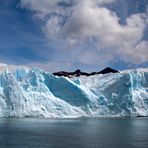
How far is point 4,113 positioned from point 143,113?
3506 cm

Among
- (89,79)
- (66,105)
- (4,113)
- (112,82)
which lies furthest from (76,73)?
(4,113)

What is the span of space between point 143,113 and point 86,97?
52.6 ft

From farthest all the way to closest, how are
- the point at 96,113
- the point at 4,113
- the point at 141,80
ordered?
the point at 141,80
the point at 96,113
the point at 4,113

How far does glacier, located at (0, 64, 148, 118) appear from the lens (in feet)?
236

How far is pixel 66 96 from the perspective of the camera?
81.4 metres

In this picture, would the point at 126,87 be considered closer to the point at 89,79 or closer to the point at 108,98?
the point at 108,98

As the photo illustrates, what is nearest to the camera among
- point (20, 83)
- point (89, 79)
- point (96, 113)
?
point (20, 83)

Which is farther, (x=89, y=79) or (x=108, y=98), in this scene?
(x=89, y=79)

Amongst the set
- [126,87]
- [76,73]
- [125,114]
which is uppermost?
[76,73]

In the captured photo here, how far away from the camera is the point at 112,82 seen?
89312mm

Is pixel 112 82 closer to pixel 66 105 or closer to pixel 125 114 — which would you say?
pixel 125 114

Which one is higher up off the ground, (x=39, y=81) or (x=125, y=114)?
(x=39, y=81)

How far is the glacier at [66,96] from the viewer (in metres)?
71.8

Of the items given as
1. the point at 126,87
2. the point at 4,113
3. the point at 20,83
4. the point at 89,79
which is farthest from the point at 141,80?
the point at 4,113
